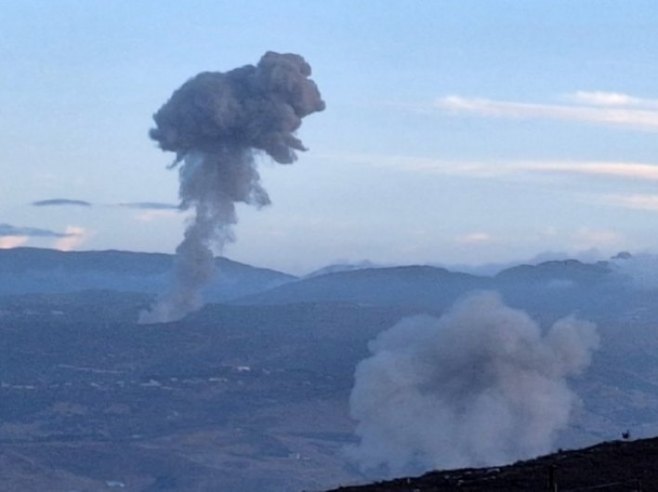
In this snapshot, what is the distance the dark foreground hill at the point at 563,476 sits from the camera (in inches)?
1794

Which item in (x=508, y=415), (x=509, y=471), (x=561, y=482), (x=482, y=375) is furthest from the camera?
(x=482, y=375)

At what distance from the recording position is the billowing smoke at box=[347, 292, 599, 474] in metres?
122

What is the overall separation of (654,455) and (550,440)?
84.4m

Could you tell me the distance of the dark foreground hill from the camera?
149 feet

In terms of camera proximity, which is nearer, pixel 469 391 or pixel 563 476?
pixel 563 476

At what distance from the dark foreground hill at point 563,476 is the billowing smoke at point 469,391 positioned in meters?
59.9

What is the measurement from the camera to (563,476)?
48000mm

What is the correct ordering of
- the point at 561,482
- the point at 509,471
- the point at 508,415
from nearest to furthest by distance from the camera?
the point at 561,482
the point at 509,471
the point at 508,415

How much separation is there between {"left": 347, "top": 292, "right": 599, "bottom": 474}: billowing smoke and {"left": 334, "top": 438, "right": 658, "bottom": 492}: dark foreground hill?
197ft

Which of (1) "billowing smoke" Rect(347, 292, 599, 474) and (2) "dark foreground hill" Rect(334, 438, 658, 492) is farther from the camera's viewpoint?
(1) "billowing smoke" Rect(347, 292, 599, 474)

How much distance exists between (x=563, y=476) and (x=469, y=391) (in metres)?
83.6

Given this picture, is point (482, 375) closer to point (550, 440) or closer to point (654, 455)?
point (550, 440)

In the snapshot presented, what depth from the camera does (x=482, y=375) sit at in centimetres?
13250

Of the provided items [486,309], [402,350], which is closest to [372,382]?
[402,350]
